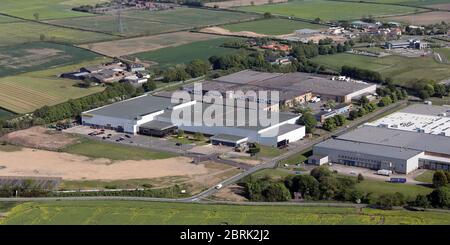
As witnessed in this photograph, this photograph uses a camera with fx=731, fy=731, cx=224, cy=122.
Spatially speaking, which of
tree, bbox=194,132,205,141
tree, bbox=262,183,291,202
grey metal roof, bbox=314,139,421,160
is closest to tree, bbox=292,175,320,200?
tree, bbox=262,183,291,202

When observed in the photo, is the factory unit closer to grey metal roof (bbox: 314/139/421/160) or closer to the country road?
grey metal roof (bbox: 314/139/421/160)

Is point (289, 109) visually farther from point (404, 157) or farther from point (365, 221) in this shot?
point (365, 221)

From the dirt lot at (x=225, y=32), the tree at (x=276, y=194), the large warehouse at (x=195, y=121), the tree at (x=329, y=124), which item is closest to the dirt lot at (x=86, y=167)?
A: the large warehouse at (x=195, y=121)

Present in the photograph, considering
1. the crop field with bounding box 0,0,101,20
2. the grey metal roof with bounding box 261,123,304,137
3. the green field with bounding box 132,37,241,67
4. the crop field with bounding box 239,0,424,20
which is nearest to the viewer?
the grey metal roof with bounding box 261,123,304,137

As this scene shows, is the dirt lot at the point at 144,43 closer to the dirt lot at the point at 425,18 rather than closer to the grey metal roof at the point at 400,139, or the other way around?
the dirt lot at the point at 425,18

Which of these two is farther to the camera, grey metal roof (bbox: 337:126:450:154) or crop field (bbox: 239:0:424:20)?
crop field (bbox: 239:0:424:20)
